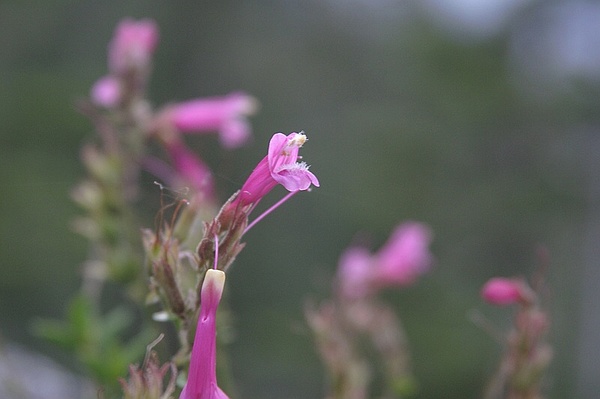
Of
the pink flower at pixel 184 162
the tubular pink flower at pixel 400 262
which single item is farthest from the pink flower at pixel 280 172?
the tubular pink flower at pixel 400 262

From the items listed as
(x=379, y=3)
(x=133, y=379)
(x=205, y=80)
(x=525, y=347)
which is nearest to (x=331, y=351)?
(x=525, y=347)

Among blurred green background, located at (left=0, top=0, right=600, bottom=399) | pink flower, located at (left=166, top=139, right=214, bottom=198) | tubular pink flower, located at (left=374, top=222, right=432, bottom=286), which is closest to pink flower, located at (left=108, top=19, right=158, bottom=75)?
pink flower, located at (left=166, top=139, right=214, bottom=198)

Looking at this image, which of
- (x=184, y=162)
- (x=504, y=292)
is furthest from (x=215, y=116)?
(x=504, y=292)

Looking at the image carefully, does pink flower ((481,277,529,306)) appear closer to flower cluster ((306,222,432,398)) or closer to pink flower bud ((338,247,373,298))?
flower cluster ((306,222,432,398))

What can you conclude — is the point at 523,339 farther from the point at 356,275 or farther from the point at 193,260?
the point at 356,275

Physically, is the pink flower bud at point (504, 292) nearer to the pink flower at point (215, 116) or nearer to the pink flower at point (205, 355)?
the pink flower at point (205, 355)

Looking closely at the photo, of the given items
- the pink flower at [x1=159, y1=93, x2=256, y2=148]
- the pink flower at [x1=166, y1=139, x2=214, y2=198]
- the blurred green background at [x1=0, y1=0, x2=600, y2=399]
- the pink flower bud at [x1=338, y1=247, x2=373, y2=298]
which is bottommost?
the blurred green background at [x1=0, y1=0, x2=600, y2=399]
